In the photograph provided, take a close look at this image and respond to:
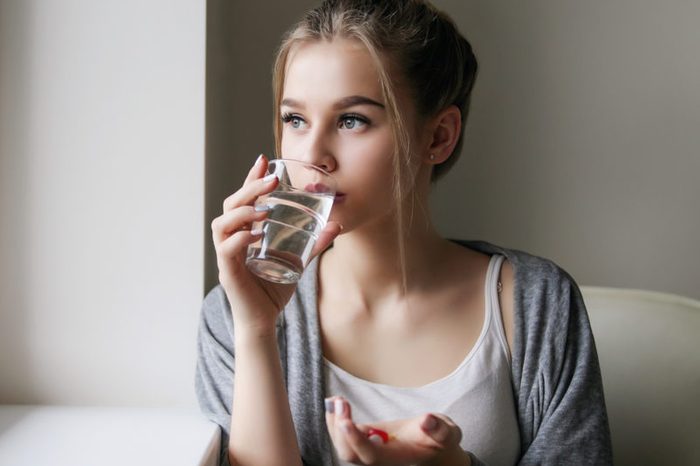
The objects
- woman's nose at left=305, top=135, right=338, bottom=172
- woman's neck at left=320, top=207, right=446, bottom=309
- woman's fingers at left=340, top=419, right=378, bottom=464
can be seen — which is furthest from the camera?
woman's neck at left=320, top=207, right=446, bottom=309

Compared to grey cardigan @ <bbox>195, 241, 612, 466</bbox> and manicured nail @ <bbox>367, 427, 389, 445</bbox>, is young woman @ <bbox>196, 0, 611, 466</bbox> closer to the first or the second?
grey cardigan @ <bbox>195, 241, 612, 466</bbox>

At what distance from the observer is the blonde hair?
112cm

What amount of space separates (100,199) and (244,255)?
351 millimetres

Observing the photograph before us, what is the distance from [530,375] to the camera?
1.22m

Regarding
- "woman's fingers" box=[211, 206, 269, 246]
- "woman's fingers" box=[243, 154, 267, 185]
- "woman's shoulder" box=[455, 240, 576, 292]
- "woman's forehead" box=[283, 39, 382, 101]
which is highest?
"woman's forehead" box=[283, 39, 382, 101]

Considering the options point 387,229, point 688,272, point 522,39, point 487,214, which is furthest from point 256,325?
point 688,272

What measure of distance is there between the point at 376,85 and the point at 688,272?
3.22ft

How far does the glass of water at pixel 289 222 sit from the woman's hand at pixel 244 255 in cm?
1

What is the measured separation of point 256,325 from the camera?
43.8 inches

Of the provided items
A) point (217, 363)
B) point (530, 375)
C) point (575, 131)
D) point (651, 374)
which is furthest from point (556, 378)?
point (575, 131)

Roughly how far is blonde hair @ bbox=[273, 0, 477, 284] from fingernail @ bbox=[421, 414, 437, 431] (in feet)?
1.26

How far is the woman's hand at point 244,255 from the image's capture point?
0.96m

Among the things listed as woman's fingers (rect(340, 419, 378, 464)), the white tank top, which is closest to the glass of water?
woman's fingers (rect(340, 419, 378, 464))

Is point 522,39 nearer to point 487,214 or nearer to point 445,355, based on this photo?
point 487,214
